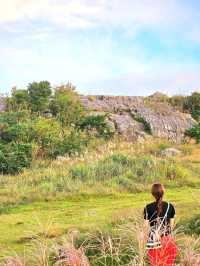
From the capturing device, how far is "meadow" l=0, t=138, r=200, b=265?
13.3 m

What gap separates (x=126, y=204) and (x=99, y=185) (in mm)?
2419

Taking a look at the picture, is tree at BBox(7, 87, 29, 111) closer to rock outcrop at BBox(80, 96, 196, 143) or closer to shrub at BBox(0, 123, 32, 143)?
rock outcrop at BBox(80, 96, 196, 143)

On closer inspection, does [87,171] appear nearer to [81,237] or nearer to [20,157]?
[20,157]

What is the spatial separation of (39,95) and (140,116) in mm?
5414

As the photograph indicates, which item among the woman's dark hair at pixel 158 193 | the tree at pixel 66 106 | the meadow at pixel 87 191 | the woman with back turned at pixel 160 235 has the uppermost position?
the tree at pixel 66 106

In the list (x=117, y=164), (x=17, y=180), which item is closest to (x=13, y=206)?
(x=17, y=180)

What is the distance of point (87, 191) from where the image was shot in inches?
677

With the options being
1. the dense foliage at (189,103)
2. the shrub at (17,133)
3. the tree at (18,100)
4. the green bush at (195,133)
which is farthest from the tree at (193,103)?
the shrub at (17,133)

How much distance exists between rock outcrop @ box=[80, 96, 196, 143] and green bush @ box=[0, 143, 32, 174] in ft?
28.2

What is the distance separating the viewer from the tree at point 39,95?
1264 inches

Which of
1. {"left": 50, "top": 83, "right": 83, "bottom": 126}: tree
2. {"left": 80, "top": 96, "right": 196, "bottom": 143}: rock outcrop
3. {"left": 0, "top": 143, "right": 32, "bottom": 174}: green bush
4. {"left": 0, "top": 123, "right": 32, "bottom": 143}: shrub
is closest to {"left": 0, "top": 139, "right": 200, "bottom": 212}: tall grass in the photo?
{"left": 0, "top": 143, "right": 32, "bottom": 174}: green bush

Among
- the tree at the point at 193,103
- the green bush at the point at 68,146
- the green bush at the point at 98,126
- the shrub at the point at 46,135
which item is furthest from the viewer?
the tree at the point at 193,103

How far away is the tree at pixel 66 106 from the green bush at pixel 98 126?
1.05 meters

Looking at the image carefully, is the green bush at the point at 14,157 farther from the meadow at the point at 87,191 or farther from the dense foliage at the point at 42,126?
the meadow at the point at 87,191
